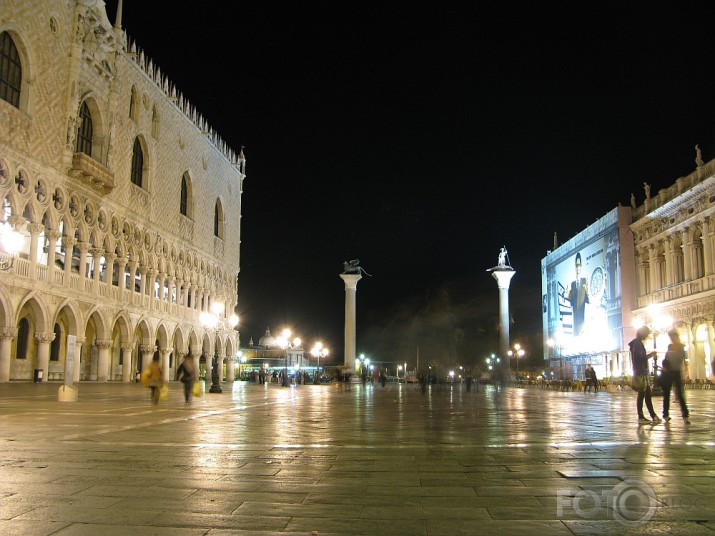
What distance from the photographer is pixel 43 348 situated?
1292 inches

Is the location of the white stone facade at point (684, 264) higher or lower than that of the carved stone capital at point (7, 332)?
higher

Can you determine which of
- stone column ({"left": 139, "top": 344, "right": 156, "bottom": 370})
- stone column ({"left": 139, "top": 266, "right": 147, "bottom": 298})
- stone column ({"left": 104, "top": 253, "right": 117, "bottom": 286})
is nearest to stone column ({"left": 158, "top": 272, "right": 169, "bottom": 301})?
stone column ({"left": 139, "top": 266, "right": 147, "bottom": 298})

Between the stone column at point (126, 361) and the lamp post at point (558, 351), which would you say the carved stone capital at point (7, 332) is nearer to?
the stone column at point (126, 361)

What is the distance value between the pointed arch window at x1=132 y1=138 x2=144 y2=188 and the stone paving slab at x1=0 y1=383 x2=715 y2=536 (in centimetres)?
3573

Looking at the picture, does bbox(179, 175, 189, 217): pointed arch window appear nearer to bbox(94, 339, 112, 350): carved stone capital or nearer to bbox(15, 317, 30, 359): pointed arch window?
bbox(94, 339, 112, 350): carved stone capital

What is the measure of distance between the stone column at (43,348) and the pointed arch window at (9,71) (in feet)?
34.7

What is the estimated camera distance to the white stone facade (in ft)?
128

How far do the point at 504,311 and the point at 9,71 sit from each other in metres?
40.1

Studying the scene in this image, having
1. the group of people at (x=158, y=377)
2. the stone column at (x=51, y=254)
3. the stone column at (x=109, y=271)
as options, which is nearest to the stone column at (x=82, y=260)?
the stone column at (x=109, y=271)

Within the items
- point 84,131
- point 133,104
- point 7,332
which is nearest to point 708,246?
point 133,104

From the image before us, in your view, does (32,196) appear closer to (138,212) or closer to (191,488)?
(138,212)

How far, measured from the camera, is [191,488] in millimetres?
5012

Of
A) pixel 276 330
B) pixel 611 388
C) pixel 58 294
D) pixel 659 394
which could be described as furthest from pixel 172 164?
pixel 276 330

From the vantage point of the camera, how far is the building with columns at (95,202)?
3058 cm
